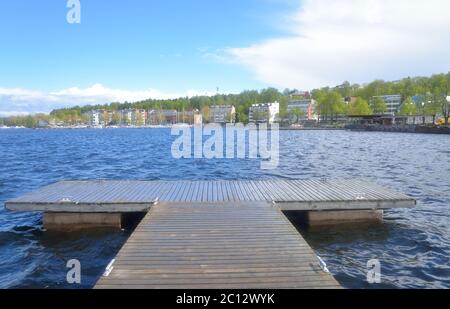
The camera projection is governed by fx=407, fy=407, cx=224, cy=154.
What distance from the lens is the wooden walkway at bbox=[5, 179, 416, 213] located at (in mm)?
12359

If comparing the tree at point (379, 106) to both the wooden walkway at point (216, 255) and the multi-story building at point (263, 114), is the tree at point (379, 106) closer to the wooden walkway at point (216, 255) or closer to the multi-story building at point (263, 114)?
the multi-story building at point (263, 114)

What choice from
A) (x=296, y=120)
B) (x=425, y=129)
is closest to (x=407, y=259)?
(x=425, y=129)

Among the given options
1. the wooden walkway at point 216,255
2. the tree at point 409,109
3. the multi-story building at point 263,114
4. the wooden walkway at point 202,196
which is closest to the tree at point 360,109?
the tree at point 409,109

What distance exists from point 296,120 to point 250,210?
542 ft

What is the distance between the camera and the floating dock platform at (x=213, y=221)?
7008 millimetres

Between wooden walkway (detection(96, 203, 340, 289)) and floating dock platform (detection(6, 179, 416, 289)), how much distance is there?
0.7 inches

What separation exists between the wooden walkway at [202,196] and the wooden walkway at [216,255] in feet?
5.68

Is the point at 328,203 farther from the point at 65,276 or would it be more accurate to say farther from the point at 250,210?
the point at 65,276

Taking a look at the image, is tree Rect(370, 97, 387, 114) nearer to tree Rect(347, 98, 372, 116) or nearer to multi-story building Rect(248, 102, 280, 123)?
tree Rect(347, 98, 372, 116)

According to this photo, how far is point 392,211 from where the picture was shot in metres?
15.2

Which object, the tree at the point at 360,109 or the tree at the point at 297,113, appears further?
the tree at the point at 297,113

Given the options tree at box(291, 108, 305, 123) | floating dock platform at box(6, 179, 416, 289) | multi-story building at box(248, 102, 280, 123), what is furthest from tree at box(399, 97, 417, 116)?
floating dock platform at box(6, 179, 416, 289)
